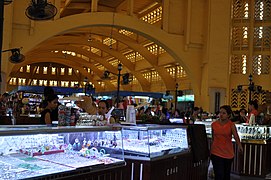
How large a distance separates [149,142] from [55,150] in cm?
156

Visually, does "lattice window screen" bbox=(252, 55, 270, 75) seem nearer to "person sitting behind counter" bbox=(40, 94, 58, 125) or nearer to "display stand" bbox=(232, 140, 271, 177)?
"display stand" bbox=(232, 140, 271, 177)

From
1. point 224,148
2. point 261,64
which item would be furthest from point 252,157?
point 261,64

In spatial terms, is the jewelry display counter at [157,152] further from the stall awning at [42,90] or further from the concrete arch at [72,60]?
the concrete arch at [72,60]

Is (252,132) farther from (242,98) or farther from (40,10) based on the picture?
(242,98)

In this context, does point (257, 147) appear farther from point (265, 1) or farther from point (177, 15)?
point (265, 1)

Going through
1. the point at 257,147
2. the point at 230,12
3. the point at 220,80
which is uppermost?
the point at 230,12

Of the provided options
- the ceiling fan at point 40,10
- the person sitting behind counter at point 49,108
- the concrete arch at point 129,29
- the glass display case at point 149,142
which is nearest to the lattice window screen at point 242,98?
the concrete arch at point 129,29

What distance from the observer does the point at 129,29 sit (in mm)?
19703

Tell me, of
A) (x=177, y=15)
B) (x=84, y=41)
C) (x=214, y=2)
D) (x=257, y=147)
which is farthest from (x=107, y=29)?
(x=257, y=147)

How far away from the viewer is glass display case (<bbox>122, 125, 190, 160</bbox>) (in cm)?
499

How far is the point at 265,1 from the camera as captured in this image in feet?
71.7

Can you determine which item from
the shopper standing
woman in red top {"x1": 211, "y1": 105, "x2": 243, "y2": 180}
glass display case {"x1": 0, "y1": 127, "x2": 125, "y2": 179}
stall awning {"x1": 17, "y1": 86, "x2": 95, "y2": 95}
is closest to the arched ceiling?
stall awning {"x1": 17, "y1": 86, "x2": 95, "y2": 95}

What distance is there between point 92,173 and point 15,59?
1108 cm

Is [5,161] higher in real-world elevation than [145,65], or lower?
lower
